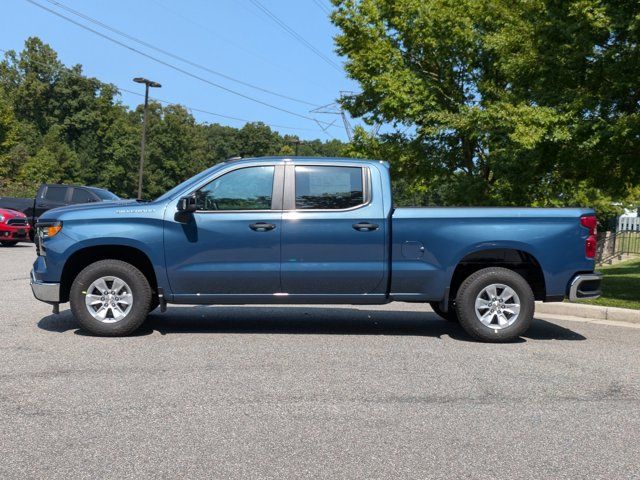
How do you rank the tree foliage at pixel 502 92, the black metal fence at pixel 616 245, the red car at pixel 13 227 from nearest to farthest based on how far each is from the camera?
the tree foliage at pixel 502 92 < the red car at pixel 13 227 < the black metal fence at pixel 616 245

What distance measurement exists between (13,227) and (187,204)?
1636 centimetres

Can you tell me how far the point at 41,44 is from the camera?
88.1m

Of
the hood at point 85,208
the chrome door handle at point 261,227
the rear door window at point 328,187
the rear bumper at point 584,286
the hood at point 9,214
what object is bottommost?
the rear bumper at point 584,286

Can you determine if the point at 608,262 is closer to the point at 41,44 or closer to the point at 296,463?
the point at 296,463

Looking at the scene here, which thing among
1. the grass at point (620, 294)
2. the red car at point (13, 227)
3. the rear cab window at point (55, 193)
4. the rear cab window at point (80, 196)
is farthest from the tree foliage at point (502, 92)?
the red car at point (13, 227)

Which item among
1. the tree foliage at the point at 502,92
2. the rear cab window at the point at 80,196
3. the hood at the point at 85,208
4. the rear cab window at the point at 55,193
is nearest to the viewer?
the hood at the point at 85,208

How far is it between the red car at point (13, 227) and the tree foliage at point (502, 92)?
11556 mm

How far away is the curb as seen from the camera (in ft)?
29.2

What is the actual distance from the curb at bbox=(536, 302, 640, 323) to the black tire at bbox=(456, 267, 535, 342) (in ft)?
7.59

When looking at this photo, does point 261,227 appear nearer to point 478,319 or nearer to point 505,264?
point 478,319

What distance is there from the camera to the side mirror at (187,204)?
709 cm

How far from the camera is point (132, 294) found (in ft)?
23.8

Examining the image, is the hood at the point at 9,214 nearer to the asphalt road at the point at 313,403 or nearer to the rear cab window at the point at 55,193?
the rear cab window at the point at 55,193

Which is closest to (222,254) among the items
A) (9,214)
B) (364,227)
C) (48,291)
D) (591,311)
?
(364,227)
